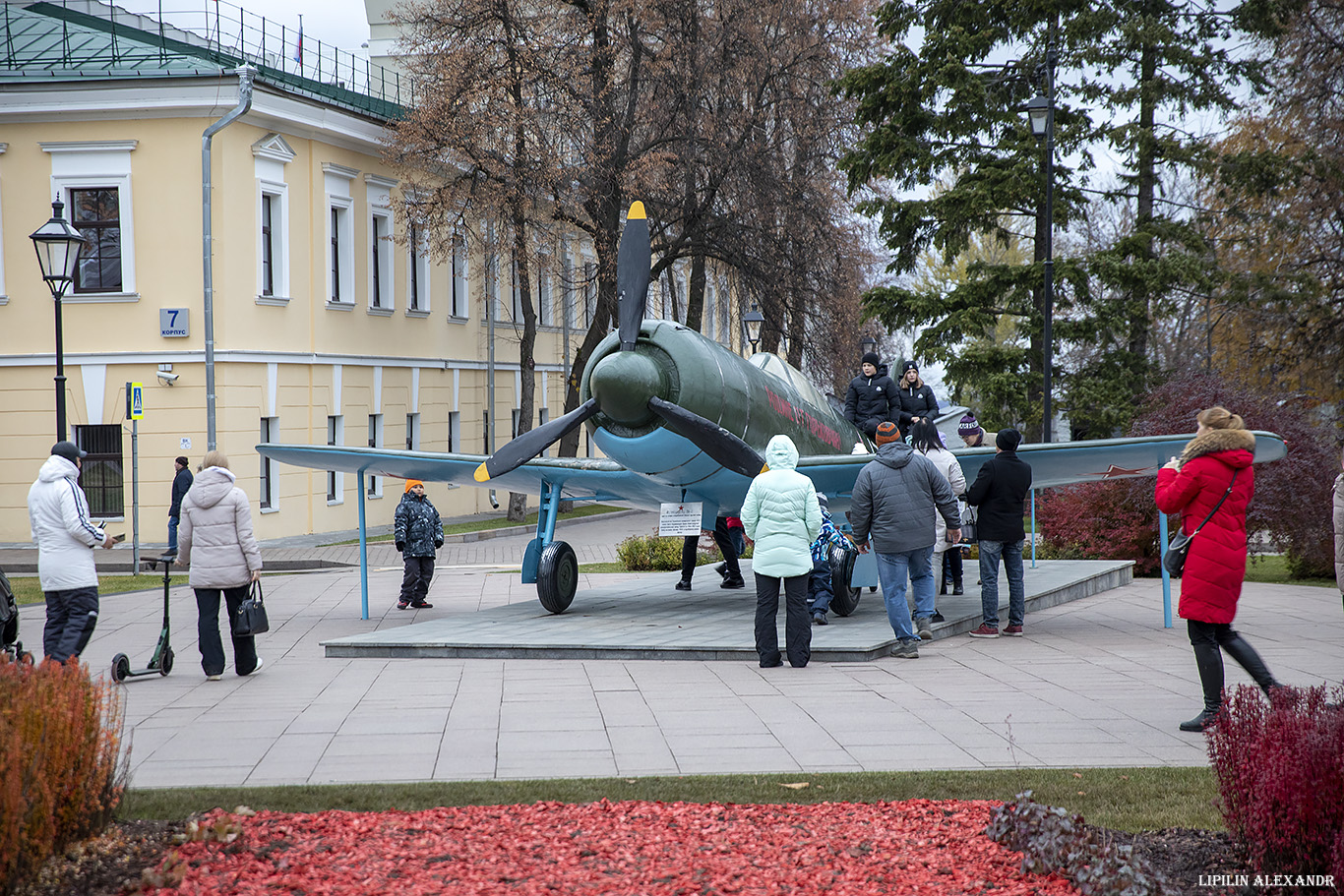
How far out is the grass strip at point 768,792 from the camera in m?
5.44

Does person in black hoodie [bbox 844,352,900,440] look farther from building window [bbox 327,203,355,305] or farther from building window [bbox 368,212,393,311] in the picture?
building window [bbox 368,212,393,311]

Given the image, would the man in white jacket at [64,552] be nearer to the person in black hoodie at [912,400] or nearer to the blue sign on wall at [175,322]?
the person in black hoodie at [912,400]

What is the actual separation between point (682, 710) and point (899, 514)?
278cm

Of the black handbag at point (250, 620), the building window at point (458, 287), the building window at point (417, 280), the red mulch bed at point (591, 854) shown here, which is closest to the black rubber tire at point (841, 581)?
the black handbag at point (250, 620)

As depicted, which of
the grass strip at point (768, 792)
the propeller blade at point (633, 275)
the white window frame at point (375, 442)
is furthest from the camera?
the white window frame at point (375, 442)

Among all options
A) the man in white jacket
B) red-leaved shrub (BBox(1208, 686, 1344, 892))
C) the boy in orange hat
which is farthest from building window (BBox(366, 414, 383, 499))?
red-leaved shrub (BBox(1208, 686, 1344, 892))

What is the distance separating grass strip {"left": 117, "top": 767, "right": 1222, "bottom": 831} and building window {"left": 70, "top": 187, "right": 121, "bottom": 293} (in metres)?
21.7

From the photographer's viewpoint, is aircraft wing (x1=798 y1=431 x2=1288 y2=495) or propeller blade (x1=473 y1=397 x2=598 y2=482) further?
propeller blade (x1=473 y1=397 x2=598 y2=482)

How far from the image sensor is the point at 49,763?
13.7 feet

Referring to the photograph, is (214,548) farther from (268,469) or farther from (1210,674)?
(268,469)

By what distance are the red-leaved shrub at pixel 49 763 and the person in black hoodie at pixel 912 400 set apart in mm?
11014

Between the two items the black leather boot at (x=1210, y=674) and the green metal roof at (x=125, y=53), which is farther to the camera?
the green metal roof at (x=125, y=53)

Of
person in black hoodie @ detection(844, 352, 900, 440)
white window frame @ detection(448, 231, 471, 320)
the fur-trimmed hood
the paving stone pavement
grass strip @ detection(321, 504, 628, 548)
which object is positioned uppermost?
white window frame @ detection(448, 231, 471, 320)

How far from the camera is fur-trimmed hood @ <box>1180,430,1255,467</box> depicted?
6.74 m
